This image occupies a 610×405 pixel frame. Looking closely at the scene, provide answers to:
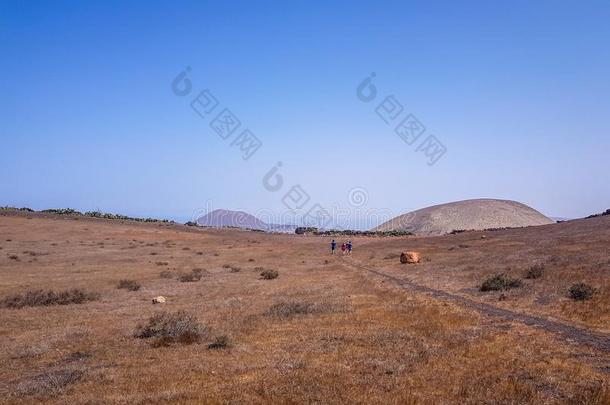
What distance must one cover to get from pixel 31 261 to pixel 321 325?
38.5 meters

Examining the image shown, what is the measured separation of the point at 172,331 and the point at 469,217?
116 meters

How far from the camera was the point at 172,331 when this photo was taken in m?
16.1

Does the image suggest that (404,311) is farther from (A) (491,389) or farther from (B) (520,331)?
(A) (491,389)

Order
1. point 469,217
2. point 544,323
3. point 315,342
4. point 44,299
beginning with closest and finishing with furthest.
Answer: point 315,342
point 544,323
point 44,299
point 469,217

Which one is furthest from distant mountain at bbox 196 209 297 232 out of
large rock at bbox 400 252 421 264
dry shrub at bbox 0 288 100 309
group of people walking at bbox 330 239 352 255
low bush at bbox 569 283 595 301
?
low bush at bbox 569 283 595 301

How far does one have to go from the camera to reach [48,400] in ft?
34.0

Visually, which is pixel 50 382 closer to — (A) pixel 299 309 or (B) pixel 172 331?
(B) pixel 172 331

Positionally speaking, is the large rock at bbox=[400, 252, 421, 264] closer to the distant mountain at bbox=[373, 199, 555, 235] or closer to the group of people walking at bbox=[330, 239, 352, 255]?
the group of people walking at bbox=[330, 239, 352, 255]

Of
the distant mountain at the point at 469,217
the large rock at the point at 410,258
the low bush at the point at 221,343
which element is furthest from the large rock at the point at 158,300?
the distant mountain at the point at 469,217

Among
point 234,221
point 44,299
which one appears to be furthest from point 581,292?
point 234,221

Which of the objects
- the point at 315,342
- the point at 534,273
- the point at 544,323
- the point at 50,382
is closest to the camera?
the point at 50,382

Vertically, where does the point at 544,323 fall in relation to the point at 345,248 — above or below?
below

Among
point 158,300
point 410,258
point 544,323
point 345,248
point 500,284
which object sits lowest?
point 158,300

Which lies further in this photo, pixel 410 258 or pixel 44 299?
pixel 410 258
